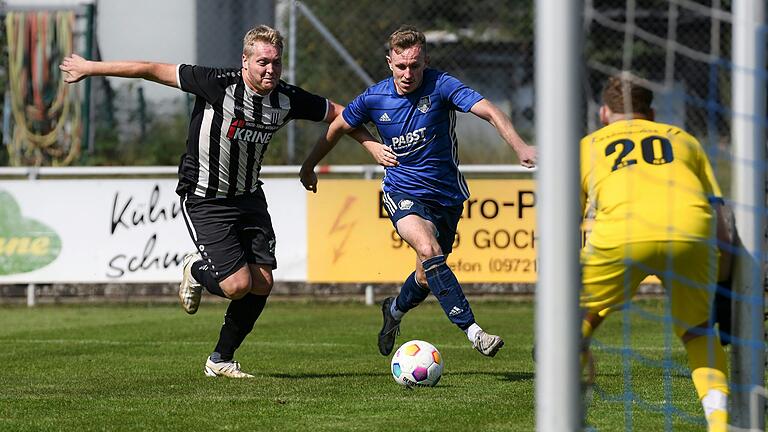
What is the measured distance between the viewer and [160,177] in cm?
1498

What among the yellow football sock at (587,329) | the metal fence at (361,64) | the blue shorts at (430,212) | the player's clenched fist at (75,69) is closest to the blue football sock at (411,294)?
the blue shorts at (430,212)

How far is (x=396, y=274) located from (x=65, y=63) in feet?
20.2

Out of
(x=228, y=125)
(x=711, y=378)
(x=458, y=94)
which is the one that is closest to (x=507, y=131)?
(x=458, y=94)

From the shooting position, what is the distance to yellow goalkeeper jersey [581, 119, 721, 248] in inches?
212

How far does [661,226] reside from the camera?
5.38m

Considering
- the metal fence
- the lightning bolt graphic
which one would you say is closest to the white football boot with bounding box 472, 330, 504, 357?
the lightning bolt graphic

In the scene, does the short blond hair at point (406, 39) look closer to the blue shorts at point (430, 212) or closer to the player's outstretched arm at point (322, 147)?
the player's outstretched arm at point (322, 147)

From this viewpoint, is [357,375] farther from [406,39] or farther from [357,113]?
[406,39]

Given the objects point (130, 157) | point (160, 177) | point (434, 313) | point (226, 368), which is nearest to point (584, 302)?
point (226, 368)

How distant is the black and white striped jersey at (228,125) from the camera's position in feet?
26.9

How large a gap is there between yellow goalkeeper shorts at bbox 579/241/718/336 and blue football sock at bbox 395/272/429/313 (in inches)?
126

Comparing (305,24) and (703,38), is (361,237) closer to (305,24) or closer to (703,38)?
(305,24)

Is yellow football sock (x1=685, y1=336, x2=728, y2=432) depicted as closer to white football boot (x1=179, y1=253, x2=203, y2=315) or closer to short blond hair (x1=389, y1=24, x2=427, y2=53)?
short blond hair (x1=389, y1=24, x2=427, y2=53)

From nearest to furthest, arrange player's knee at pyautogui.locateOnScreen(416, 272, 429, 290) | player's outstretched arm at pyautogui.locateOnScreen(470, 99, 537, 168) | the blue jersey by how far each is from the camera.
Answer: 1. player's outstretched arm at pyautogui.locateOnScreen(470, 99, 537, 168)
2. the blue jersey
3. player's knee at pyautogui.locateOnScreen(416, 272, 429, 290)
